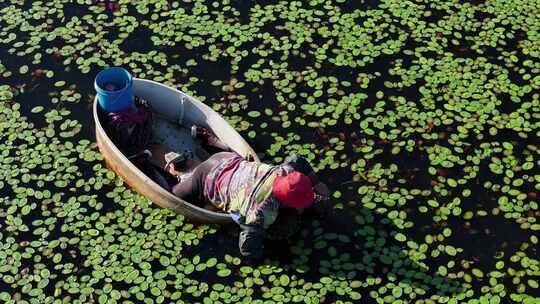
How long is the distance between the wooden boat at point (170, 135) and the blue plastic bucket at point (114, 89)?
0.36 ft

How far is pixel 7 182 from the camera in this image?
6.21m

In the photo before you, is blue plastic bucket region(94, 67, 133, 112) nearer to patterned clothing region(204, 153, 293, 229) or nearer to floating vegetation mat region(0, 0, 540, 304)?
floating vegetation mat region(0, 0, 540, 304)

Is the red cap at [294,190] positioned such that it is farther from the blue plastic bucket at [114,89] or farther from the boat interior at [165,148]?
the blue plastic bucket at [114,89]

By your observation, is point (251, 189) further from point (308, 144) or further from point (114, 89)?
point (114, 89)

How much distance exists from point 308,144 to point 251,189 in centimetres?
115

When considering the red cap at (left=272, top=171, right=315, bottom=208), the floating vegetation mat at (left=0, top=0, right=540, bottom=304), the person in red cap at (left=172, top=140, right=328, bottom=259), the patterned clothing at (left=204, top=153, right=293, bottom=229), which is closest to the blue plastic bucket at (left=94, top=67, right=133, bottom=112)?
the floating vegetation mat at (left=0, top=0, right=540, bottom=304)

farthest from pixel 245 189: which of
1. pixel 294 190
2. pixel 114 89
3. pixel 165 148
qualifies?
pixel 114 89

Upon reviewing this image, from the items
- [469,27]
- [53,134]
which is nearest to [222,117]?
[53,134]

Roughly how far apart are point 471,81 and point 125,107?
2.88m

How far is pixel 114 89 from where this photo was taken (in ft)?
20.0

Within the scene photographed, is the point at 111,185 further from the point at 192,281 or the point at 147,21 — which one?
the point at 147,21

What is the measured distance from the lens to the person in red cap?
5293mm

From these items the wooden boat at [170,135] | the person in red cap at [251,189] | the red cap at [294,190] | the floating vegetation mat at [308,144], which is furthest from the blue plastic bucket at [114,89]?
the red cap at [294,190]

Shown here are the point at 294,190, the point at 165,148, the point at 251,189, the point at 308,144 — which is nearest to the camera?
the point at 294,190
